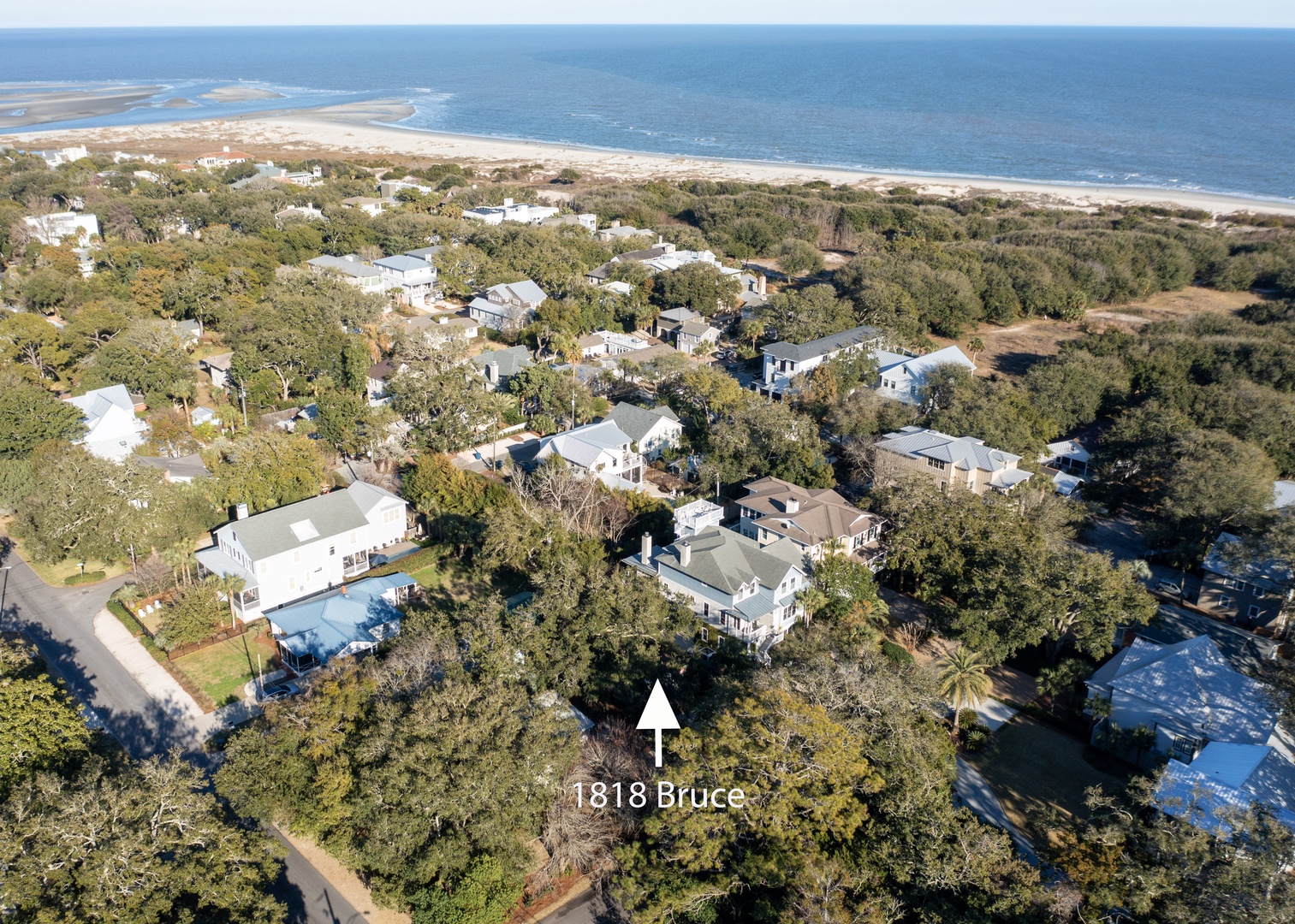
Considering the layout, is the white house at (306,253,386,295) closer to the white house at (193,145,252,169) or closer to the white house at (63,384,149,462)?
the white house at (63,384,149,462)

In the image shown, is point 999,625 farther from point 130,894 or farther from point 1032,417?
point 130,894

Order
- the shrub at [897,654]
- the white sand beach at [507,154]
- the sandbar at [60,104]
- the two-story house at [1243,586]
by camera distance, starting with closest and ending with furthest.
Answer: the shrub at [897,654]
the two-story house at [1243,586]
the white sand beach at [507,154]
the sandbar at [60,104]

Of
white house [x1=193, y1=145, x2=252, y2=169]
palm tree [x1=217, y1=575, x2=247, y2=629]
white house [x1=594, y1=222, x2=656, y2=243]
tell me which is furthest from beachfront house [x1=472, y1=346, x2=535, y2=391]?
white house [x1=193, y1=145, x2=252, y2=169]

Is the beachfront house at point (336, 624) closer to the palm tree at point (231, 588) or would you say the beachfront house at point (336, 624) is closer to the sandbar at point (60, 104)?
the palm tree at point (231, 588)

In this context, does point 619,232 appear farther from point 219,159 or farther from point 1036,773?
point 1036,773

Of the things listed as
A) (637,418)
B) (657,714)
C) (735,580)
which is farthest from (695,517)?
(657,714)

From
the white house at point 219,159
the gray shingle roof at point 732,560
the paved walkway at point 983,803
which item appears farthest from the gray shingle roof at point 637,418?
the white house at point 219,159

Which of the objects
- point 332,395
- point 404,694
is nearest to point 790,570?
point 404,694
